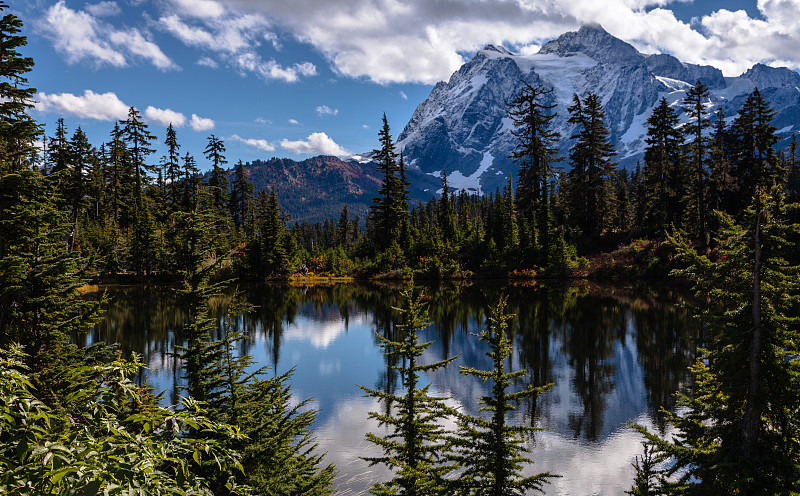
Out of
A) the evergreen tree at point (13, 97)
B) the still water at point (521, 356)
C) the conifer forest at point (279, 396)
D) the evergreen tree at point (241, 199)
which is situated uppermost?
the evergreen tree at point (241, 199)

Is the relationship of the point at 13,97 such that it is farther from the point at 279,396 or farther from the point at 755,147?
the point at 755,147

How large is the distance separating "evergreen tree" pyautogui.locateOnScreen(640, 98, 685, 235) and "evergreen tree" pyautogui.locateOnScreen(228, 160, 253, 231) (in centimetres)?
5707

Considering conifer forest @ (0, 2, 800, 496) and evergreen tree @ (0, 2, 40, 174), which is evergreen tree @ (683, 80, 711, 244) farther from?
evergreen tree @ (0, 2, 40, 174)

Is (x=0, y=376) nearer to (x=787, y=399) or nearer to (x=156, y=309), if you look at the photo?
(x=787, y=399)

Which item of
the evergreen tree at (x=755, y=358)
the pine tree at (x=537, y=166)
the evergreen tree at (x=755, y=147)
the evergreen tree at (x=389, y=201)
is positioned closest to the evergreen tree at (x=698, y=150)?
the evergreen tree at (x=755, y=147)

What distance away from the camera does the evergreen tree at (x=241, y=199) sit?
7450 cm

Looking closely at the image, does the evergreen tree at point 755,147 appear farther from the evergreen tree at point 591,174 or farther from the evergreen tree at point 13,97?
the evergreen tree at point 13,97

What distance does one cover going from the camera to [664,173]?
47.0 m

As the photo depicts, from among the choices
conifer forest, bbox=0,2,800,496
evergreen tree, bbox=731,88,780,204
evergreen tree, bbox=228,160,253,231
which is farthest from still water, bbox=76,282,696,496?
evergreen tree, bbox=228,160,253,231

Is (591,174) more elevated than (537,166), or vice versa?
(537,166)

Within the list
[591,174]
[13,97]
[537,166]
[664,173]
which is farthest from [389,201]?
[13,97]

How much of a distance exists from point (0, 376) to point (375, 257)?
194ft

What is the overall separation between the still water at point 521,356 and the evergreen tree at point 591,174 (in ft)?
49.9

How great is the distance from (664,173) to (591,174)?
779cm
